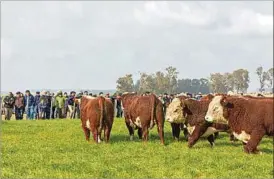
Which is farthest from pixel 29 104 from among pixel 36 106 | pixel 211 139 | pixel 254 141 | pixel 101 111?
pixel 254 141

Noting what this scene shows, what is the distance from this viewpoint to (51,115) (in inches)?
1121

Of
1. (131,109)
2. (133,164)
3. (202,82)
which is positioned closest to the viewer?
(133,164)

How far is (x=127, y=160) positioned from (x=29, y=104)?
59.8ft

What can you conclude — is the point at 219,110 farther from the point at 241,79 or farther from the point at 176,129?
the point at 241,79

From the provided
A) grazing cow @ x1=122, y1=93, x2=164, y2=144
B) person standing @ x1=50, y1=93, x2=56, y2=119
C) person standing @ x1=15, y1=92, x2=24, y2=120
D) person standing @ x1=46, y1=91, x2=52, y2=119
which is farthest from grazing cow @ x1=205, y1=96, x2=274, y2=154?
person standing @ x1=50, y1=93, x2=56, y2=119

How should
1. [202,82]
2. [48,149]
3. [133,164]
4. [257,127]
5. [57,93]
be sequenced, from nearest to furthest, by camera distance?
1. [133,164]
2. [257,127]
3. [48,149]
4. [57,93]
5. [202,82]

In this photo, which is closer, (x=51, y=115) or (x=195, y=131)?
(x=195, y=131)

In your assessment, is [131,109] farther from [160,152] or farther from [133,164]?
[133,164]

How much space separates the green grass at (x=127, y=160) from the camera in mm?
9375

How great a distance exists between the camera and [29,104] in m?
28.0

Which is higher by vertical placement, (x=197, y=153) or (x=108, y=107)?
(x=108, y=107)

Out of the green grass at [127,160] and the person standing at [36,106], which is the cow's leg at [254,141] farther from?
the person standing at [36,106]

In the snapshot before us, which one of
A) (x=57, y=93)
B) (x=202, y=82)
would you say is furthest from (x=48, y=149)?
(x=202, y=82)

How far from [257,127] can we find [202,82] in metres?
79.8
